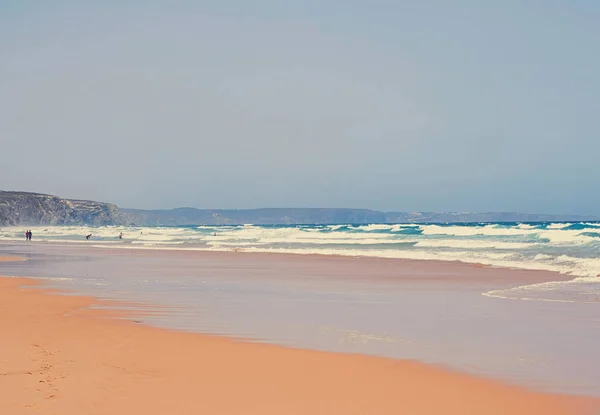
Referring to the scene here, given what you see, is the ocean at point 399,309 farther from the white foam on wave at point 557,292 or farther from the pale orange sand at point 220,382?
the pale orange sand at point 220,382

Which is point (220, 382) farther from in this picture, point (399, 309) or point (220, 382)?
point (399, 309)

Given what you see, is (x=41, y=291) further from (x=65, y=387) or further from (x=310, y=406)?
(x=310, y=406)

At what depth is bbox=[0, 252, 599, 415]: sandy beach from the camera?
5578 mm

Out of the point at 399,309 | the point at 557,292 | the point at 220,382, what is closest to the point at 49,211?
the point at 557,292

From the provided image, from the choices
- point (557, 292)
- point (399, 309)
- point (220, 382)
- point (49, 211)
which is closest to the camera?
point (220, 382)

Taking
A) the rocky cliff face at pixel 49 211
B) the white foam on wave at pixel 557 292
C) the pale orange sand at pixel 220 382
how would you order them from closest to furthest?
the pale orange sand at pixel 220 382 → the white foam on wave at pixel 557 292 → the rocky cliff face at pixel 49 211

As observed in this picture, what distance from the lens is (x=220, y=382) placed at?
21.1ft

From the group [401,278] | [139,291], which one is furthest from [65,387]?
[401,278]

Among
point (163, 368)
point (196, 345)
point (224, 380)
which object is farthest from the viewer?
point (196, 345)

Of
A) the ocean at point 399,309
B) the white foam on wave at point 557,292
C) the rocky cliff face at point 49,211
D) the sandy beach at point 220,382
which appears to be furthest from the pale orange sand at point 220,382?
the rocky cliff face at point 49,211

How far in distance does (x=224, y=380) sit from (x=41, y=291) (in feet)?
31.7

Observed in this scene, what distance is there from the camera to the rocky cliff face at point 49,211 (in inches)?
5079

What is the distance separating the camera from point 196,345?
825cm

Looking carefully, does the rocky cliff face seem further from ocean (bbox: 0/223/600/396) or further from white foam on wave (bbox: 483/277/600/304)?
white foam on wave (bbox: 483/277/600/304)
